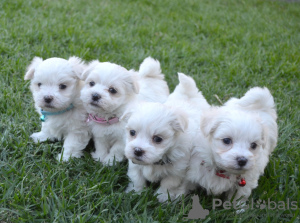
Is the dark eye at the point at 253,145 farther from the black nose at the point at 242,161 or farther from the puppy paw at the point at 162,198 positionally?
the puppy paw at the point at 162,198

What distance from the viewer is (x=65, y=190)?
2.91 m

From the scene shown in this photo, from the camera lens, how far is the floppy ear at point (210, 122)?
2.78 meters

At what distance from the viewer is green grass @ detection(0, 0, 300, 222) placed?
285 centimetres

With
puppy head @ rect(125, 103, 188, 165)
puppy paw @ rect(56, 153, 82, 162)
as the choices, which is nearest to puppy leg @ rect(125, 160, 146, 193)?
puppy head @ rect(125, 103, 188, 165)

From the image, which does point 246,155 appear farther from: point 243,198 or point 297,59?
point 297,59

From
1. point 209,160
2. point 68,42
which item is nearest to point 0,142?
point 209,160

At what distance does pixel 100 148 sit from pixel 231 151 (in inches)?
61.2

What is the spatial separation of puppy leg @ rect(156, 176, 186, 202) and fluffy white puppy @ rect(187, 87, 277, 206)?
16cm

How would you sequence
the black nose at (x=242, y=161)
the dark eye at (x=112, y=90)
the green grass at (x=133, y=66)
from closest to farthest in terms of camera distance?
the black nose at (x=242, y=161) → the green grass at (x=133, y=66) → the dark eye at (x=112, y=90)

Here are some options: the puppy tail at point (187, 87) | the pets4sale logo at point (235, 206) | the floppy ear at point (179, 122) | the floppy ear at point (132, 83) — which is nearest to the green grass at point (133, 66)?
the pets4sale logo at point (235, 206)

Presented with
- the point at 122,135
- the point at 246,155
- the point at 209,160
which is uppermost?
the point at 246,155

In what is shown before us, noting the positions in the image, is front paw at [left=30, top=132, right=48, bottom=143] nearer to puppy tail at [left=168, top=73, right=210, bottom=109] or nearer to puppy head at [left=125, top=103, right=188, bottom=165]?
puppy head at [left=125, top=103, right=188, bottom=165]

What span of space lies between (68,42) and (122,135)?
3.10 metres

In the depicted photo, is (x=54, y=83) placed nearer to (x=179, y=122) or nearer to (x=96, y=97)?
(x=96, y=97)
